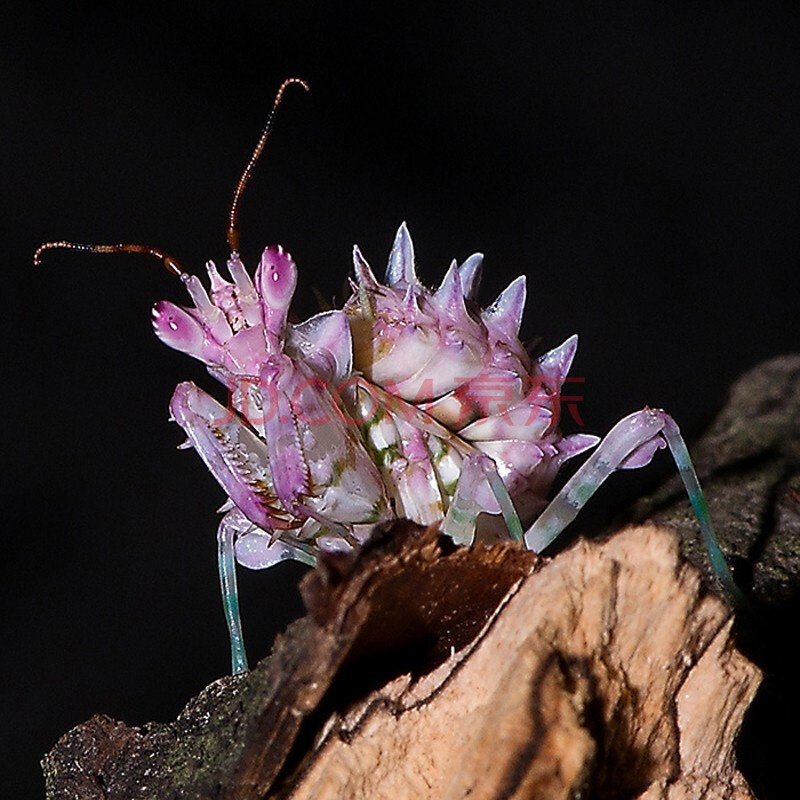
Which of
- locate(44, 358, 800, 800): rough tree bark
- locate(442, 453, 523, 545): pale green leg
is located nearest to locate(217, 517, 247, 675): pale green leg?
locate(442, 453, 523, 545): pale green leg

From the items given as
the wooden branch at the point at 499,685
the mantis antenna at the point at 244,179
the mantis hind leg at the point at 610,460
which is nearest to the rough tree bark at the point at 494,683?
the wooden branch at the point at 499,685

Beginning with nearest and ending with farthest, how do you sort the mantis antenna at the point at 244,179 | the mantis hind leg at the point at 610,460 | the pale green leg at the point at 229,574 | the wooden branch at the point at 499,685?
the wooden branch at the point at 499,685 < the mantis antenna at the point at 244,179 < the mantis hind leg at the point at 610,460 < the pale green leg at the point at 229,574

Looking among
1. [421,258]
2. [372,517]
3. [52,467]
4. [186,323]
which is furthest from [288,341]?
[421,258]

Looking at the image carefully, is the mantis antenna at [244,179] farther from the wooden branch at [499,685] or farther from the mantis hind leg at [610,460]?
the wooden branch at [499,685]

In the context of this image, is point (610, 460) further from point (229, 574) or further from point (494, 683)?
point (494, 683)

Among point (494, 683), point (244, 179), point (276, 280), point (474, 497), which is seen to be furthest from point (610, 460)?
point (494, 683)
